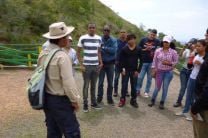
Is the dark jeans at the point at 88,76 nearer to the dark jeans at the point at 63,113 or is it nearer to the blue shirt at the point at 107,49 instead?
the blue shirt at the point at 107,49

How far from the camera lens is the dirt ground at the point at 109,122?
6379 millimetres

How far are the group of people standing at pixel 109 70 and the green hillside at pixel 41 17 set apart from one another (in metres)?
9.92

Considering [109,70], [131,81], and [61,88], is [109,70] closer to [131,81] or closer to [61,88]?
[131,81]

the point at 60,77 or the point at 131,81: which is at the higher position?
the point at 60,77

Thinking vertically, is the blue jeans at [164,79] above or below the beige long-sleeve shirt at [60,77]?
below

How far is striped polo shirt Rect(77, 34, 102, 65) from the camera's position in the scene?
7422 mm

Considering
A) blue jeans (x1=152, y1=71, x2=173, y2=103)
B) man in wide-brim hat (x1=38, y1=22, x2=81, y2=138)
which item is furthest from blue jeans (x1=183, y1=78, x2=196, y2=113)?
man in wide-brim hat (x1=38, y1=22, x2=81, y2=138)

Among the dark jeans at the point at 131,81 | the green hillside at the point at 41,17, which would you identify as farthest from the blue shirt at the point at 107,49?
the green hillside at the point at 41,17

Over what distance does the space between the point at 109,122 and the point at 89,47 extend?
5.48 feet

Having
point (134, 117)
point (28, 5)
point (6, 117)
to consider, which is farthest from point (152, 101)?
point (28, 5)

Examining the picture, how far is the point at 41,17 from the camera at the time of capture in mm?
20109

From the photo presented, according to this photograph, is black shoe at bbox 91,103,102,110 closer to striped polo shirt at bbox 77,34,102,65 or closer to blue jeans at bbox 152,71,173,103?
striped polo shirt at bbox 77,34,102,65

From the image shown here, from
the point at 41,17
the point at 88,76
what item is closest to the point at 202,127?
the point at 88,76

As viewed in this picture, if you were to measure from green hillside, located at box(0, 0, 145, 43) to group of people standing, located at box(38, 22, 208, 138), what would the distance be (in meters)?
9.92
